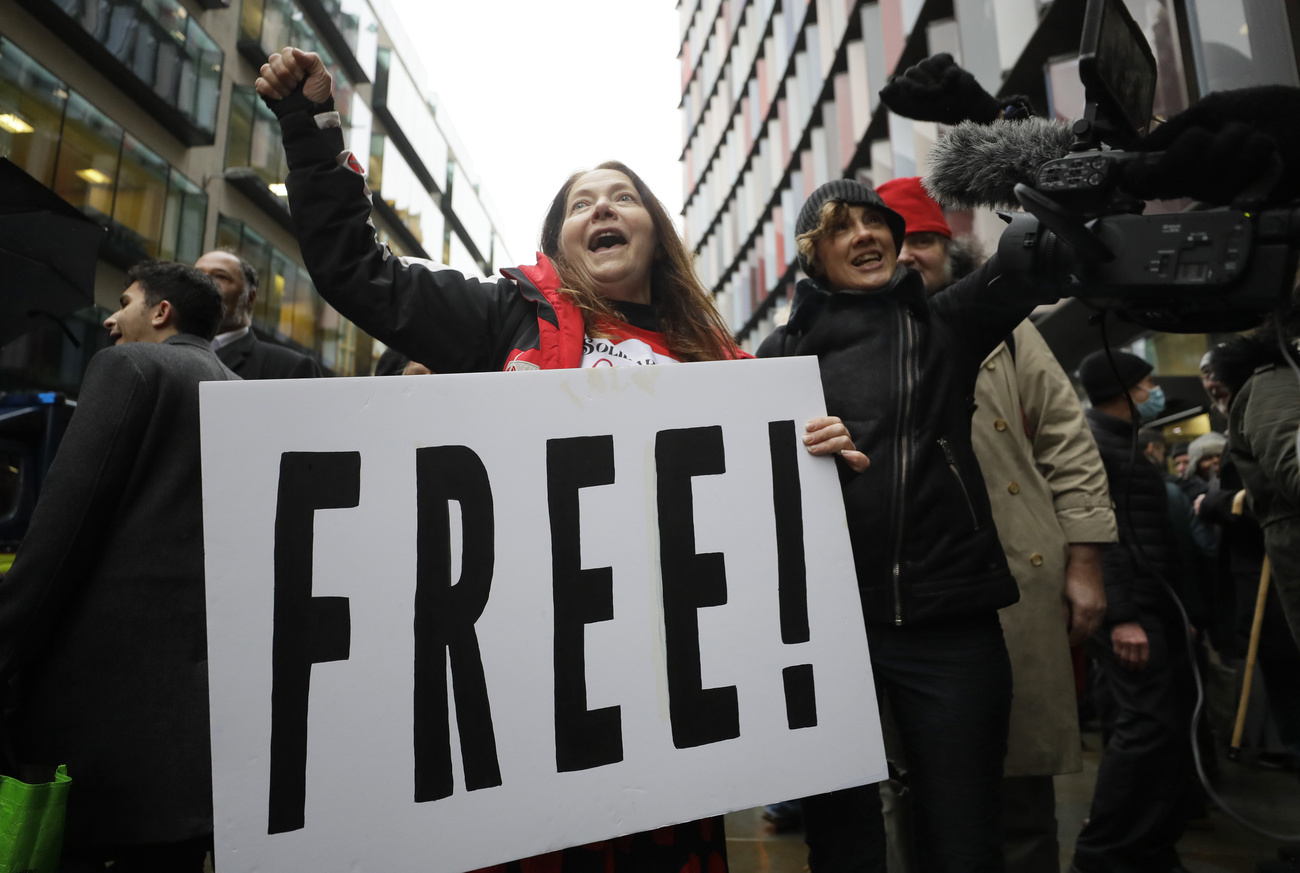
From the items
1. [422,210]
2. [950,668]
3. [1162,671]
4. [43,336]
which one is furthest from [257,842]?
[422,210]

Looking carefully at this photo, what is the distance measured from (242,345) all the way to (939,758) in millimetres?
2797

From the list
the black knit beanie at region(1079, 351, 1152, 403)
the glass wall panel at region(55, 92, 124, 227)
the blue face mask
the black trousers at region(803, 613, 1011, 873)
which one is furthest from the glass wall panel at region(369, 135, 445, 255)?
the black trousers at region(803, 613, 1011, 873)

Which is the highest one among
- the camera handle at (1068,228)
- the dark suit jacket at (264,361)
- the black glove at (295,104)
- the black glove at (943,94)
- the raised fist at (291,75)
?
the dark suit jacket at (264,361)

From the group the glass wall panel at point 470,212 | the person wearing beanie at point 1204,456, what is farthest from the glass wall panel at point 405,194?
the person wearing beanie at point 1204,456

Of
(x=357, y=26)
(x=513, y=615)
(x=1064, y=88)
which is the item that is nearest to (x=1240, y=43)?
(x=1064, y=88)

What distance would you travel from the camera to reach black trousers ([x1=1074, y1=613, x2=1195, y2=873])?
2.51 meters

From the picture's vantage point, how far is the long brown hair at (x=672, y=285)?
166cm

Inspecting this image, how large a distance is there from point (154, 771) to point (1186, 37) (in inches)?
307

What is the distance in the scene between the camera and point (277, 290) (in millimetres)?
15773

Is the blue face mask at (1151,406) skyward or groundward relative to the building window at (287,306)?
groundward

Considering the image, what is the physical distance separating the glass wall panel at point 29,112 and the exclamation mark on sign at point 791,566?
1035cm

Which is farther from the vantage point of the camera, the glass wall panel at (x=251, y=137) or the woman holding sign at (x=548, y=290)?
the glass wall panel at (x=251, y=137)

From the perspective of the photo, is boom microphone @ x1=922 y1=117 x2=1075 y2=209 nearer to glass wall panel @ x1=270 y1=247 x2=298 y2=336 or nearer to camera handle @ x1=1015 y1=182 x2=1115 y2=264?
camera handle @ x1=1015 y1=182 x2=1115 y2=264

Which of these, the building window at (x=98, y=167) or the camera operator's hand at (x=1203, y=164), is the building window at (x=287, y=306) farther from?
the camera operator's hand at (x=1203, y=164)
